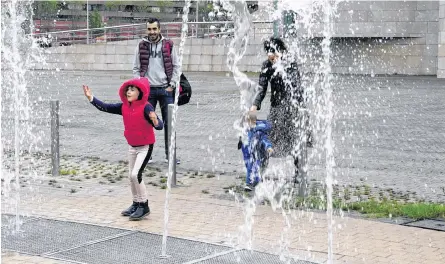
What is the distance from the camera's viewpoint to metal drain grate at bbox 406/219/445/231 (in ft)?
25.4

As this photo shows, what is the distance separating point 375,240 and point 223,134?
26.0 feet

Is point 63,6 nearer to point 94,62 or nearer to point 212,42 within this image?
point 94,62

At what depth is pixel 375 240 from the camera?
723cm

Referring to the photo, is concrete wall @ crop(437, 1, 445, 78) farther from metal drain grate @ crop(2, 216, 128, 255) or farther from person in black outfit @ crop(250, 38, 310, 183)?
metal drain grate @ crop(2, 216, 128, 255)

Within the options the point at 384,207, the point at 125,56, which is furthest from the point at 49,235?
the point at 125,56

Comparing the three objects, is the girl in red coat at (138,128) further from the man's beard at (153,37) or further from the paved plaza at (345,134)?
the man's beard at (153,37)

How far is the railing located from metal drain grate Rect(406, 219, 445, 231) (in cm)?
2703

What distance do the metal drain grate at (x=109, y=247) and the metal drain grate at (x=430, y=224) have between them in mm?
1774

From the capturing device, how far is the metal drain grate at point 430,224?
7.74 m

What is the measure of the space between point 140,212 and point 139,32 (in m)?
33.2

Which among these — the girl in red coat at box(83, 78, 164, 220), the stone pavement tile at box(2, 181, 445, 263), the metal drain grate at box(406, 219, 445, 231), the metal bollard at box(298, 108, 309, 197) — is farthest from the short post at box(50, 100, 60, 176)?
the metal drain grate at box(406, 219, 445, 231)

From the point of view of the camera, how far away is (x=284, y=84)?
933cm

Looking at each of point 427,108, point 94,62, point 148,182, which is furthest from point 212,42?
point 148,182

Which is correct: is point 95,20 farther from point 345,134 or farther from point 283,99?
point 283,99
